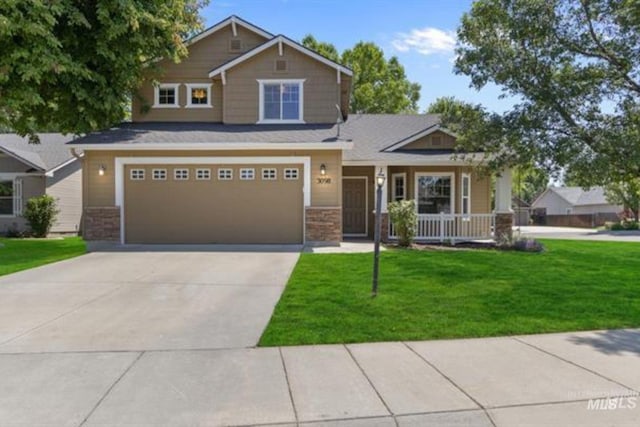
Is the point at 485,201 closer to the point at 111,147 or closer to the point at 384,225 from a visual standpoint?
the point at 384,225

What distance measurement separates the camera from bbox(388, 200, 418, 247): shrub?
13875mm

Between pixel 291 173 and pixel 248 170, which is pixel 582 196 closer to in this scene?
pixel 291 173

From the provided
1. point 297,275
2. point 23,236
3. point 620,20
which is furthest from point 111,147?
point 620,20

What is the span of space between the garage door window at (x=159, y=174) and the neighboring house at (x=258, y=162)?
0.03m

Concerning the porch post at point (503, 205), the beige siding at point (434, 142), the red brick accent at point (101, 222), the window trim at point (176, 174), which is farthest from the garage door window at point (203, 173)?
the porch post at point (503, 205)

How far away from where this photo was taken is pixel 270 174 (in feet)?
46.1

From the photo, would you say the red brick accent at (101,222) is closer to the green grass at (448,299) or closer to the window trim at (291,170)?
the window trim at (291,170)

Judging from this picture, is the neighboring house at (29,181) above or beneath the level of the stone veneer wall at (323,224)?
above

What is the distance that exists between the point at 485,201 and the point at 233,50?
10.3m

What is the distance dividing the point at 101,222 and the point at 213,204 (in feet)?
10.8

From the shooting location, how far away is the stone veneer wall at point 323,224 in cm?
1386

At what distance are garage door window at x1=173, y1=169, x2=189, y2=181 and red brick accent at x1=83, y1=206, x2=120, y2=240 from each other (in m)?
1.90

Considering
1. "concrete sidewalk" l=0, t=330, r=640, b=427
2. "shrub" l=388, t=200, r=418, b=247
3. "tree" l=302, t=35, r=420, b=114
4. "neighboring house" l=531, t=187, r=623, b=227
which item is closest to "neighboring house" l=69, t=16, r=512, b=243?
"shrub" l=388, t=200, r=418, b=247

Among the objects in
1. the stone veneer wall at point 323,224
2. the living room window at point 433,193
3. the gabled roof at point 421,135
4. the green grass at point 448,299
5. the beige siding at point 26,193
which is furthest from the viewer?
the beige siding at point 26,193
